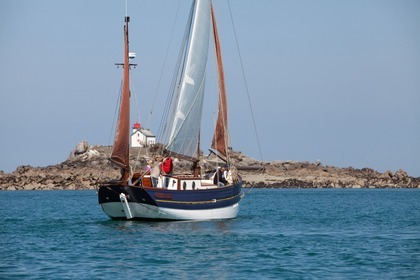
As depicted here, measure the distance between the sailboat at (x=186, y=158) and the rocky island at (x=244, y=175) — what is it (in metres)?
105

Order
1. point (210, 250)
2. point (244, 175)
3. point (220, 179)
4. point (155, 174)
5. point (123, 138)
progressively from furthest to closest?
point (244, 175) < point (220, 179) < point (123, 138) < point (155, 174) < point (210, 250)

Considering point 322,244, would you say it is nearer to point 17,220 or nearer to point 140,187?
point 140,187

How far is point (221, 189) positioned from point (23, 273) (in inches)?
882

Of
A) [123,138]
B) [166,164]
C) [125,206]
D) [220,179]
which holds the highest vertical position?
[123,138]

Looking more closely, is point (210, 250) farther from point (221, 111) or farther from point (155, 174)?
point (221, 111)

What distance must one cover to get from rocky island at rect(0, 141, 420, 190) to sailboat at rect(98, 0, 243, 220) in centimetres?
10507

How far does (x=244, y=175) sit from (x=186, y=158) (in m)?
124

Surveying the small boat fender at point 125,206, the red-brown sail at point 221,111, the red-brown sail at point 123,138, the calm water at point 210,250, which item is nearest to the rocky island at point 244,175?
the red-brown sail at point 221,111

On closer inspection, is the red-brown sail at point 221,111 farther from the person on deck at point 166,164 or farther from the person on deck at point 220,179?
the person on deck at point 166,164

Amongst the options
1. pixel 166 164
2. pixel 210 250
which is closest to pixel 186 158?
pixel 166 164

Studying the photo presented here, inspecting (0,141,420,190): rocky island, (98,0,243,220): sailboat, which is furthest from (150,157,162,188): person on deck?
(0,141,420,190): rocky island

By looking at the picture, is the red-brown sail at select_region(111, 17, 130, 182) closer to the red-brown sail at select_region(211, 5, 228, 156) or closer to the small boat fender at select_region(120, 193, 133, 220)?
the small boat fender at select_region(120, 193, 133, 220)

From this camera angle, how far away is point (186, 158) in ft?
169

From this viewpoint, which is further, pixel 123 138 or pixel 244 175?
pixel 244 175
